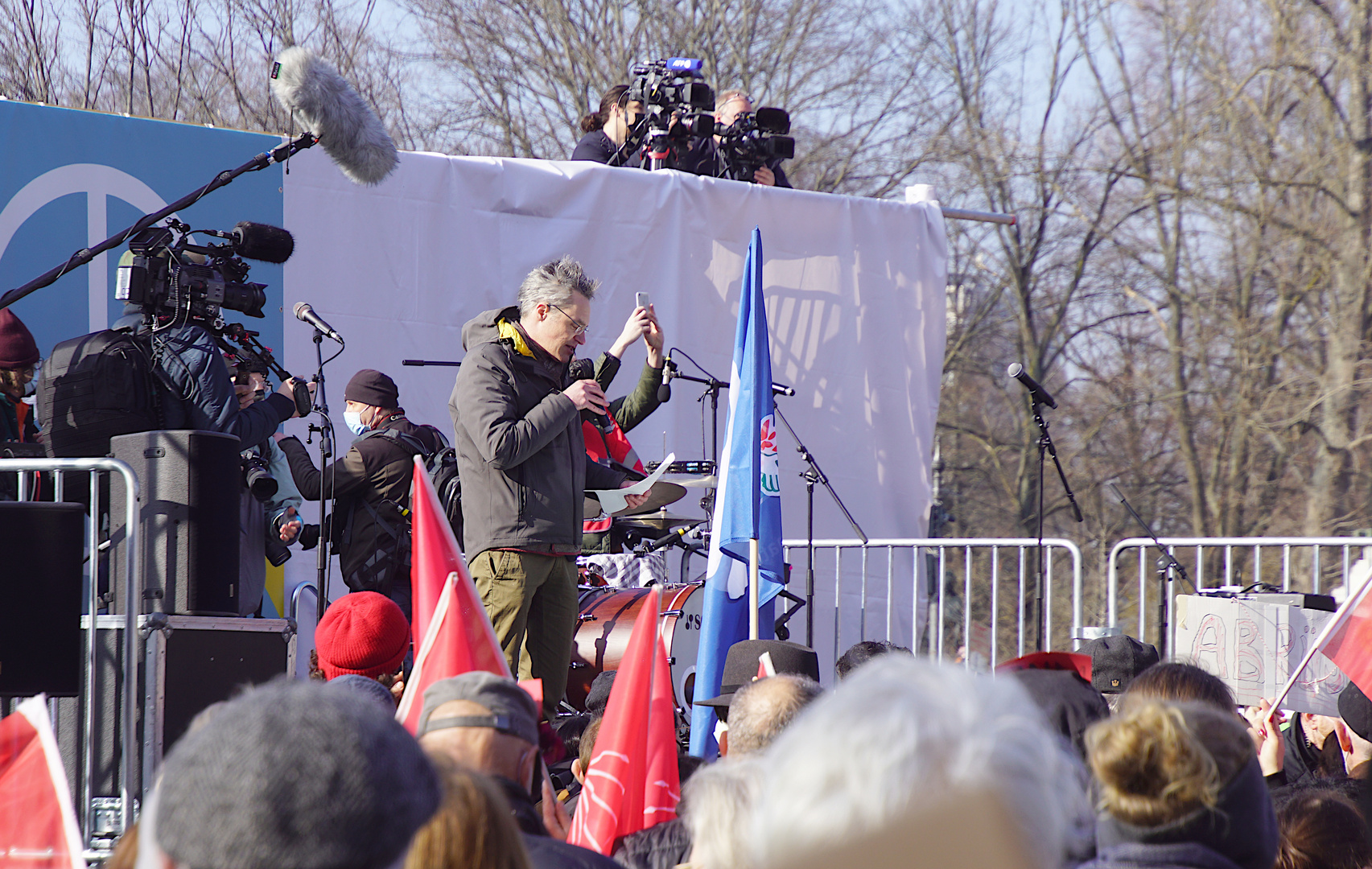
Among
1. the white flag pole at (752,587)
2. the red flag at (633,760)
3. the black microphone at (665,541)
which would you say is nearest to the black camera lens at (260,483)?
the white flag pole at (752,587)

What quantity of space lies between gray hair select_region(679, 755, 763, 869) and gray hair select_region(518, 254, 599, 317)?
3.20 metres

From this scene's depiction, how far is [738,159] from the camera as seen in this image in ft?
33.5

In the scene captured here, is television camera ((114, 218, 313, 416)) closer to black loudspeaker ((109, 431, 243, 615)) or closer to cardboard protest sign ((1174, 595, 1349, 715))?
black loudspeaker ((109, 431, 243, 615))

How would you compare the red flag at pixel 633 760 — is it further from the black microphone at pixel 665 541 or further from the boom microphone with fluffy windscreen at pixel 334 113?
the black microphone at pixel 665 541

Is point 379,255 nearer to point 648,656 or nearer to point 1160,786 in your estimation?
point 648,656

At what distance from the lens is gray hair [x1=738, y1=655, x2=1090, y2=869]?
1274 millimetres

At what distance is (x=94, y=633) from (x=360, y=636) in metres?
1.25

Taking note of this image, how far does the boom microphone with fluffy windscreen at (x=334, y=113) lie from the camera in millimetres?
5410

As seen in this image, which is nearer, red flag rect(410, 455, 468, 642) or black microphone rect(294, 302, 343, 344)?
red flag rect(410, 455, 468, 642)

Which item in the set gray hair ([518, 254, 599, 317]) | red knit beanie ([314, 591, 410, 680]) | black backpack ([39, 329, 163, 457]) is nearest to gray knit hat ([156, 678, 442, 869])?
red knit beanie ([314, 591, 410, 680])

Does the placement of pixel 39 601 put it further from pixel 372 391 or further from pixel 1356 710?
pixel 1356 710

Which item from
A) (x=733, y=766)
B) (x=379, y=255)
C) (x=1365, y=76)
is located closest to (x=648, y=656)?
(x=733, y=766)

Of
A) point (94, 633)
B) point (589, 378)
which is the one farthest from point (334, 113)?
point (94, 633)

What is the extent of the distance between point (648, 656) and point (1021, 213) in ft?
57.8
